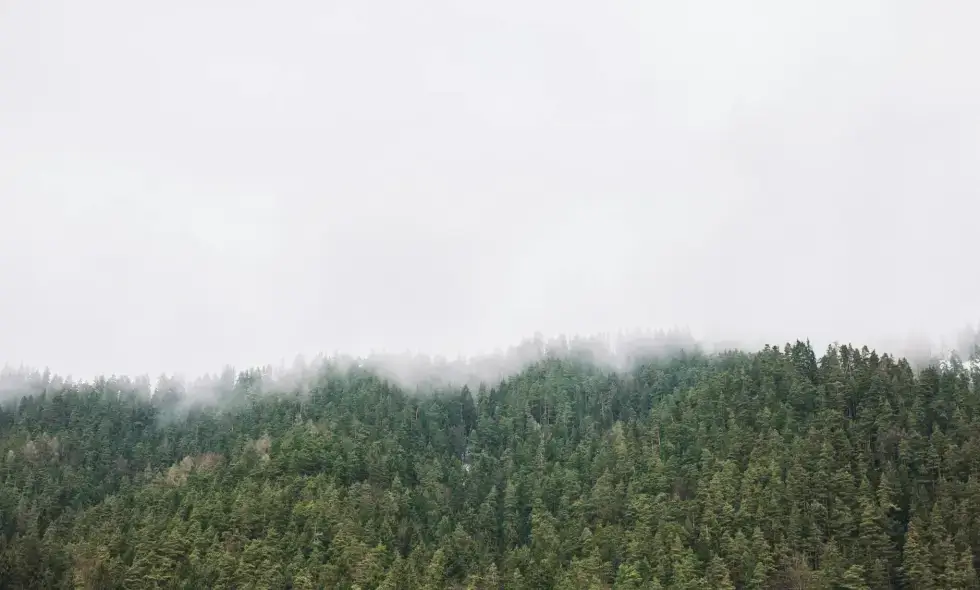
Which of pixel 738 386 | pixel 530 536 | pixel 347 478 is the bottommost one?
pixel 530 536

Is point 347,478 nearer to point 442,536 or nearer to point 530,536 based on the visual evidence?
point 442,536

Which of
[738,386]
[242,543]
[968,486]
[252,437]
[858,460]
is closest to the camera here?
[968,486]

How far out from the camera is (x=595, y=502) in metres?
142

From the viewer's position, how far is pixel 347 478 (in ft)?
554

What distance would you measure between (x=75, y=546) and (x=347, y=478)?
1985 inches

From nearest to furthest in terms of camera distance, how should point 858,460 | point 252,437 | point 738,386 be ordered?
point 858,460 → point 738,386 → point 252,437

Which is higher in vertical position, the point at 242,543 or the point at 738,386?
the point at 738,386

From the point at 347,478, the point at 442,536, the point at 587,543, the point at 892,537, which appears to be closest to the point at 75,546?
the point at 347,478

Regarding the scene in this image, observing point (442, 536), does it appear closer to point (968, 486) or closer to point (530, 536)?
point (530, 536)

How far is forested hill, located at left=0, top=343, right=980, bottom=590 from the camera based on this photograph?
372ft

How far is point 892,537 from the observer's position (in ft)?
369

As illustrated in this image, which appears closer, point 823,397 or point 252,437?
point 823,397

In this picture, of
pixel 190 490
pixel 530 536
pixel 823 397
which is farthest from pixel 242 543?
pixel 823 397

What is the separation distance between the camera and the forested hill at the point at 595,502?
113312mm
